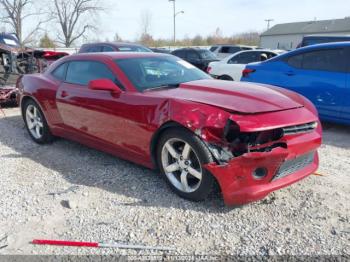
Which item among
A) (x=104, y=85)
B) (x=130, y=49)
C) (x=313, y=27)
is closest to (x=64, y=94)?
(x=104, y=85)

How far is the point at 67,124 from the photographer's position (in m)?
4.70

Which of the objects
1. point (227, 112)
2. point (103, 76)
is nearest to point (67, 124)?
point (103, 76)

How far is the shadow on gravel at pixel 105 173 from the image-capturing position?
3.34 metres

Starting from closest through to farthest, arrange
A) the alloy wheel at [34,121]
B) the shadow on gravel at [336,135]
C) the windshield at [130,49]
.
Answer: the shadow on gravel at [336,135], the alloy wheel at [34,121], the windshield at [130,49]

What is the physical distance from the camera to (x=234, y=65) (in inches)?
350

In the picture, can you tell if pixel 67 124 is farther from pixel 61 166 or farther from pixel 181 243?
pixel 181 243

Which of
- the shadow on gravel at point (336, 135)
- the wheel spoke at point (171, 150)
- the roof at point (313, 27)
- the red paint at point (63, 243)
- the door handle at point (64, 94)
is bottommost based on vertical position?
the shadow on gravel at point (336, 135)

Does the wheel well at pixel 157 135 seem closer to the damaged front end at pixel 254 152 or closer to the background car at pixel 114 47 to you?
the damaged front end at pixel 254 152

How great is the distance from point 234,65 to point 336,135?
13.0 feet

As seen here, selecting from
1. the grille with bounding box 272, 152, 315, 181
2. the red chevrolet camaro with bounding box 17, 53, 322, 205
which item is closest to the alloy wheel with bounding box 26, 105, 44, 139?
the red chevrolet camaro with bounding box 17, 53, 322, 205

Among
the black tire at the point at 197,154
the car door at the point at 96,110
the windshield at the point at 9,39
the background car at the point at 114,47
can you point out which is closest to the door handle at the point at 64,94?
the car door at the point at 96,110

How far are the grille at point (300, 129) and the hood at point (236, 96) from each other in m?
0.20

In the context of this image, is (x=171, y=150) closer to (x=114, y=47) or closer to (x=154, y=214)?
(x=154, y=214)

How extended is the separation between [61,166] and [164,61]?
1.89 metres
